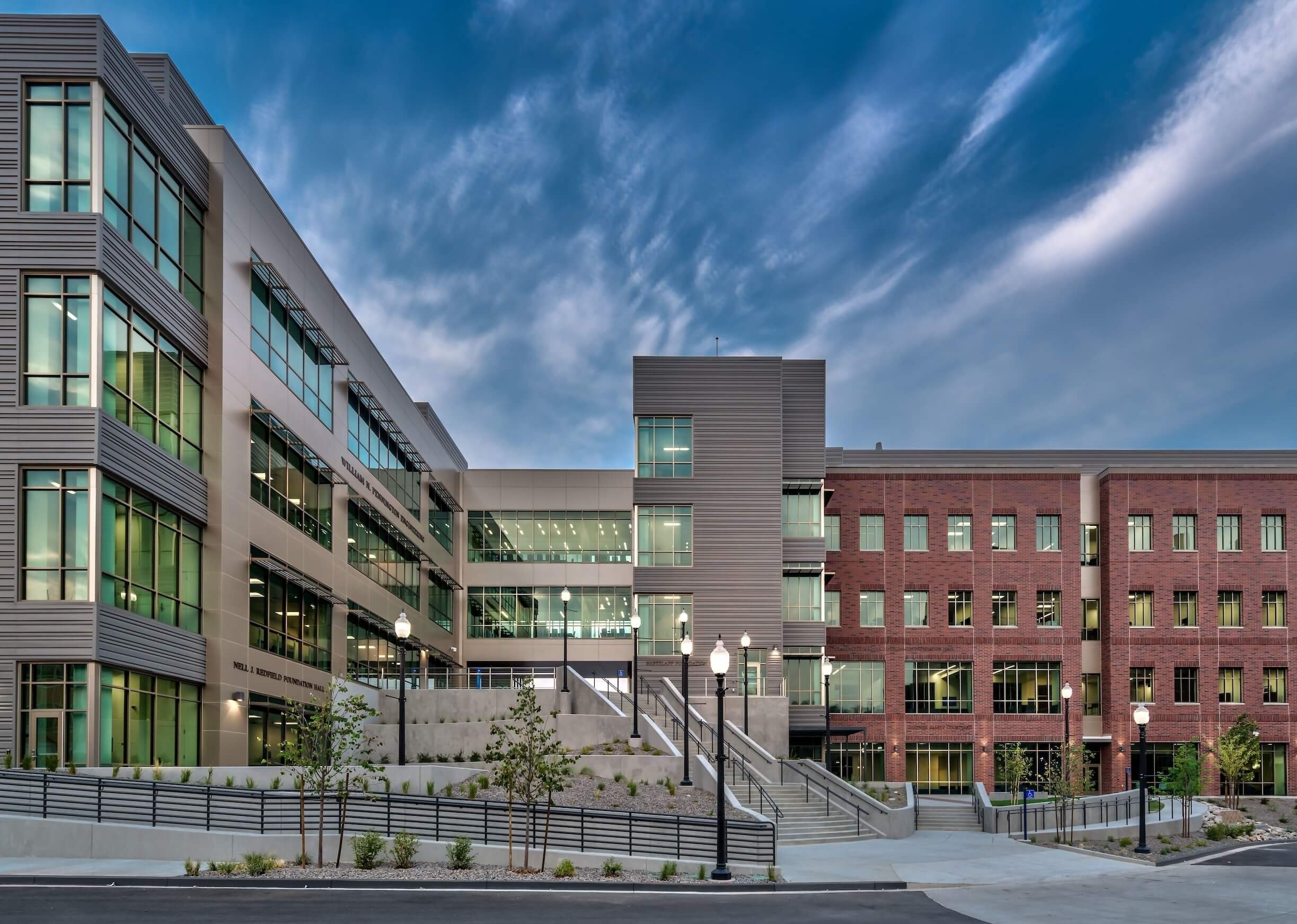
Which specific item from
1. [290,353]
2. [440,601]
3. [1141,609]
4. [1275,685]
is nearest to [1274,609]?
[1275,685]

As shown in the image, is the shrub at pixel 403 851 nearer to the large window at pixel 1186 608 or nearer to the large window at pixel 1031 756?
the large window at pixel 1031 756

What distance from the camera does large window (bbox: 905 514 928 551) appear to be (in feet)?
200

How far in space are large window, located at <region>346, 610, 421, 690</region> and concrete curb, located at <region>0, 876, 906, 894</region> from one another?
2306 cm

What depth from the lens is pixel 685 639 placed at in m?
32.1

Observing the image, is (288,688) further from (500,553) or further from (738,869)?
(500,553)

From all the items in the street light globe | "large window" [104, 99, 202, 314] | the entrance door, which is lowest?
the entrance door

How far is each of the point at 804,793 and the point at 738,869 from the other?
40.1ft

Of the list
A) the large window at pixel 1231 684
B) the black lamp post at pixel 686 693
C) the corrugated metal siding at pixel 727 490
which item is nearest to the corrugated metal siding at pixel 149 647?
the black lamp post at pixel 686 693

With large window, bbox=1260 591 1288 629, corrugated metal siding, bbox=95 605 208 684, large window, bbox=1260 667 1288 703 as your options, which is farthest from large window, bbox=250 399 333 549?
large window, bbox=1260 667 1288 703

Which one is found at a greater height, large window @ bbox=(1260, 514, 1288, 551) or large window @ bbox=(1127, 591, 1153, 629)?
large window @ bbox=(1260, 514, 1288, 551)

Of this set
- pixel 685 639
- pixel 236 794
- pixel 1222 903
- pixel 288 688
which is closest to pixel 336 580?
pixel 288 688

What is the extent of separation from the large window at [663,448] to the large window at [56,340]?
1290 inches

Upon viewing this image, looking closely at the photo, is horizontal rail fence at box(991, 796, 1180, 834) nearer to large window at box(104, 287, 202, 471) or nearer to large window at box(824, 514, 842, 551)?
large window at box(824, 514, 842, 551)

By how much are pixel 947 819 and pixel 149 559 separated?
25.9 meters
